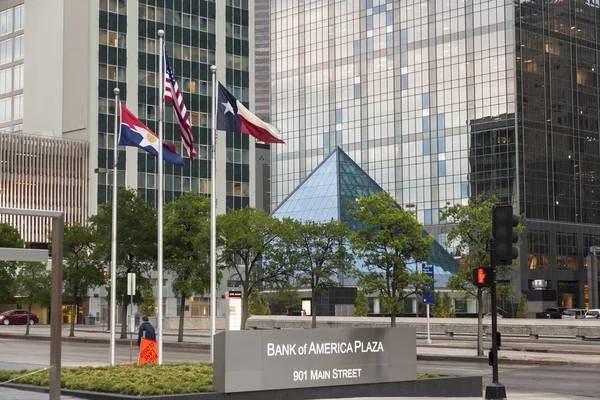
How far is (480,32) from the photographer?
422 feet

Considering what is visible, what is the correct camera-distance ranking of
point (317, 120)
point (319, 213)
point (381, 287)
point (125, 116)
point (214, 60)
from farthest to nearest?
point (317, 120)
point (214, 60)
point (319, 213)
point (381, 287)
point (125, 116)

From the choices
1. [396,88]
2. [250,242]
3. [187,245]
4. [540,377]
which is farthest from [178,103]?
[396,88]

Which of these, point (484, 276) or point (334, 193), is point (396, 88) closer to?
point (334, 193)

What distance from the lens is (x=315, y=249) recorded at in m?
60.8

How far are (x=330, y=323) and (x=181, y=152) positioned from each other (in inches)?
1337

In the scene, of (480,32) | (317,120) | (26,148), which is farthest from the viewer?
(317,120)

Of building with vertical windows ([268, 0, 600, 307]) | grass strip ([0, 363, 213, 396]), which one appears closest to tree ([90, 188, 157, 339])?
grass strip ([0, 363, 213, 396])

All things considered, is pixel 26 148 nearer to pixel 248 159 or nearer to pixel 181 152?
pixel 181 152

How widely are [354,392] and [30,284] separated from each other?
56.1 metres

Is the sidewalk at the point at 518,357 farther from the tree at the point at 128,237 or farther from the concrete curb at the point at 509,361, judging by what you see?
the tree at the point at 128,237

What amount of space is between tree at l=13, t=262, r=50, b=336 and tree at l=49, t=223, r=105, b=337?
4760mm

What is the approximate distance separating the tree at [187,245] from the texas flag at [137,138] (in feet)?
86.1

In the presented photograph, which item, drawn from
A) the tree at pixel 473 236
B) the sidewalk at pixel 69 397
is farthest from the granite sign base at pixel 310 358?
the tree at pixel 473 236

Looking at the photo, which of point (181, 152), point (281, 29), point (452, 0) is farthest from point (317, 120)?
point (181, 152)
